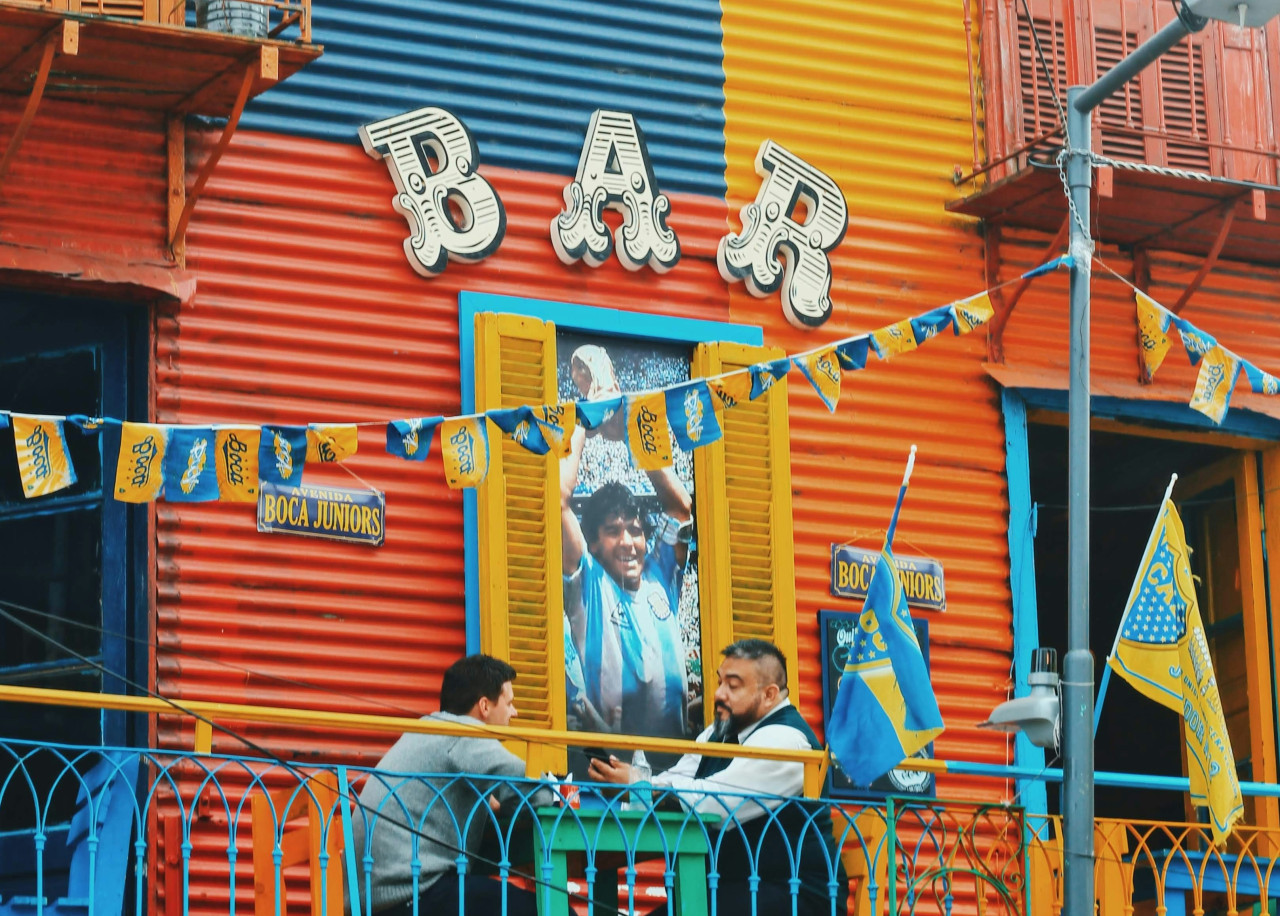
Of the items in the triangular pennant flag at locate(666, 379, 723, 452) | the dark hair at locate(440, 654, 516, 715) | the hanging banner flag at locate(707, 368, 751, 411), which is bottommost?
the dark hair at locate(440, 654, 516, 715)

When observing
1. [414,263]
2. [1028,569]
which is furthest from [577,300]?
[1028,569]

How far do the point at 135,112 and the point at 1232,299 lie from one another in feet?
21.7

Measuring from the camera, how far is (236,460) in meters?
9.90

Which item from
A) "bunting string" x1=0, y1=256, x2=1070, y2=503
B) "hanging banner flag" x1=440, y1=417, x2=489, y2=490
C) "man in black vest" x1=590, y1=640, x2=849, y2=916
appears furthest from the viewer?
"hanging banner flag" x1=440, y1=417, x2=489, y2=490

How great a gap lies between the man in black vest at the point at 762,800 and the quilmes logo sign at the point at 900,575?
2406mm

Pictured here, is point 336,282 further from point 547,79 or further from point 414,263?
point 547,79

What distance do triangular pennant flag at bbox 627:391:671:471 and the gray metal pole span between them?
1.86 metres

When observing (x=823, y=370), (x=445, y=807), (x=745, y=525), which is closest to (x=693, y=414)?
(x=823, y=370)

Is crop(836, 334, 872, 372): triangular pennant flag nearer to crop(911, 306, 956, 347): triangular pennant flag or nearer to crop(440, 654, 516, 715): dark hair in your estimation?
crop(911, 306, 956, 347): triangular pennant flag

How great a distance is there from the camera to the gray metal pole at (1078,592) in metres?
10.3

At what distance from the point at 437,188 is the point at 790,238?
209 cm

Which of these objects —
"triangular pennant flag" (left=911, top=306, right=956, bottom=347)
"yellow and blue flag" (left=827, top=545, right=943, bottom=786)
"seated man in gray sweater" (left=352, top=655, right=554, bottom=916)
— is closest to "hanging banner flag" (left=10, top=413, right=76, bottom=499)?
"seated man in gray sweater" (left=352, top=655, right=554, bottom=916)

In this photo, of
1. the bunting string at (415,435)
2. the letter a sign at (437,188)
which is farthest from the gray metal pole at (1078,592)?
the letter a sign at (437,188)

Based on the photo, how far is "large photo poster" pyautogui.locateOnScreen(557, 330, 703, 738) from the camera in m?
11.9
